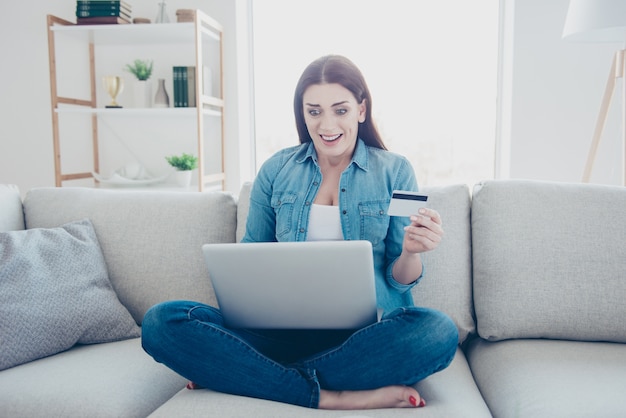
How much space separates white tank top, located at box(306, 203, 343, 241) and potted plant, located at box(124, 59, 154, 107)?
1726mm

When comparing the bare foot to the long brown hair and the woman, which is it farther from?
the long brown hair

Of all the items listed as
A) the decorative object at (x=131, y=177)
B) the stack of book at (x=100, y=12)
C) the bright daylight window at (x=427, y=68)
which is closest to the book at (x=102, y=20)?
the stack of book at (x=100, y=12)

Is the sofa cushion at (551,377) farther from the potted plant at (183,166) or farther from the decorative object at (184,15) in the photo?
the decorative object at (184,15)

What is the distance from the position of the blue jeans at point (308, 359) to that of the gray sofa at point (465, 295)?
0.14 ft

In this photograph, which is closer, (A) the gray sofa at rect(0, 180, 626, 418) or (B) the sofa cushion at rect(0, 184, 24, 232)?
(A) the gray sofa at rect(0, 180, 626, 418)

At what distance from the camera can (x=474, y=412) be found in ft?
3.73

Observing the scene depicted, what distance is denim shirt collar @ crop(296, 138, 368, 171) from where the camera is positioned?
5.07ft

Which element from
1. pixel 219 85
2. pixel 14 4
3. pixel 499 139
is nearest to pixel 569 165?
pixel 499 139

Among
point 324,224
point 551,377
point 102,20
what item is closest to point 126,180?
point 102,20

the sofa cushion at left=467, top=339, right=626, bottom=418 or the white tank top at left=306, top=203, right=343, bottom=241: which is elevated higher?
the white tank top at left=306, top=203, right=343, bottom=241

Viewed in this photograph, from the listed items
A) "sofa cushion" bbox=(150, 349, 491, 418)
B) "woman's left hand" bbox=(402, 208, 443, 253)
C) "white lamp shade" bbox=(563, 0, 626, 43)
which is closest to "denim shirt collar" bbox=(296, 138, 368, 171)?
"woman's left hand" bbox=(402, 208, 443, 253)

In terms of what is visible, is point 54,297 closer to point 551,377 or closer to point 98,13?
point 551,377

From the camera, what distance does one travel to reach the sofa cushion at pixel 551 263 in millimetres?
1444

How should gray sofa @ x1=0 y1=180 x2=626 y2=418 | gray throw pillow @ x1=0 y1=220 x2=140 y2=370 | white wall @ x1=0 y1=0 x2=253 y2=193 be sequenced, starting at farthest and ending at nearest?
white wall @ x1=0 y1=0 x2=253 y2=193
gray throw pillow @ x1=0 y1=220 x2=140 y2=370
gray sofa @ x1=0 y1=180 x2=626 y2=418
